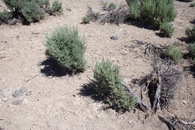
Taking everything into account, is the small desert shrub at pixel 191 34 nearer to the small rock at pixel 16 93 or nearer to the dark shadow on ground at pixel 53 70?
the dark shadow on ground at pixel 53 70

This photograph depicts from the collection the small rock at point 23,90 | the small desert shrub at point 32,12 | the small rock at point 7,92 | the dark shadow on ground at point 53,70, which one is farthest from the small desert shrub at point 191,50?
the small desert shrub at point 32,12

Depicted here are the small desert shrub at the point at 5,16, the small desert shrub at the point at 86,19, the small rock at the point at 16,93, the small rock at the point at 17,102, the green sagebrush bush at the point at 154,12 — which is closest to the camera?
the small rock at the point at 17,102

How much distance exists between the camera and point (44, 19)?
760 centimetres

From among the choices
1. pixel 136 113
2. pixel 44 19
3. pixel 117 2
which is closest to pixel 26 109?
pixel 136 113

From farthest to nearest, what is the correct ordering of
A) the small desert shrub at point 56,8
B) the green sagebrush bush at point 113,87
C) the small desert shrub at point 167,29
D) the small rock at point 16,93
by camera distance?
the small desert shrub at point 56,8 → the small desert shrub at point 167,29 → the small rock at point 16,93 → the green sagebrush bush at point 113,87

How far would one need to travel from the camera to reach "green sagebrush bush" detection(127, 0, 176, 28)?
6754 mm

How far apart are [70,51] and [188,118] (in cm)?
261

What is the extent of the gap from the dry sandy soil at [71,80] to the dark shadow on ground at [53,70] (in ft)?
0.08

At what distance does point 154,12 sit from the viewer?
682cm

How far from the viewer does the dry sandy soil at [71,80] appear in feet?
13.9

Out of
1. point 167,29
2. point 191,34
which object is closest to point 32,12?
point 167,29

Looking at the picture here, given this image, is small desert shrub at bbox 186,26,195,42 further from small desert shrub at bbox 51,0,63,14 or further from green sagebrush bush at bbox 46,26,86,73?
small desert shrub at bbox 51,0,63,14

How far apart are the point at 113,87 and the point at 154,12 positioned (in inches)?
137

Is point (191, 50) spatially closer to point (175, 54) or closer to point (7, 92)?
point (175, 54)
